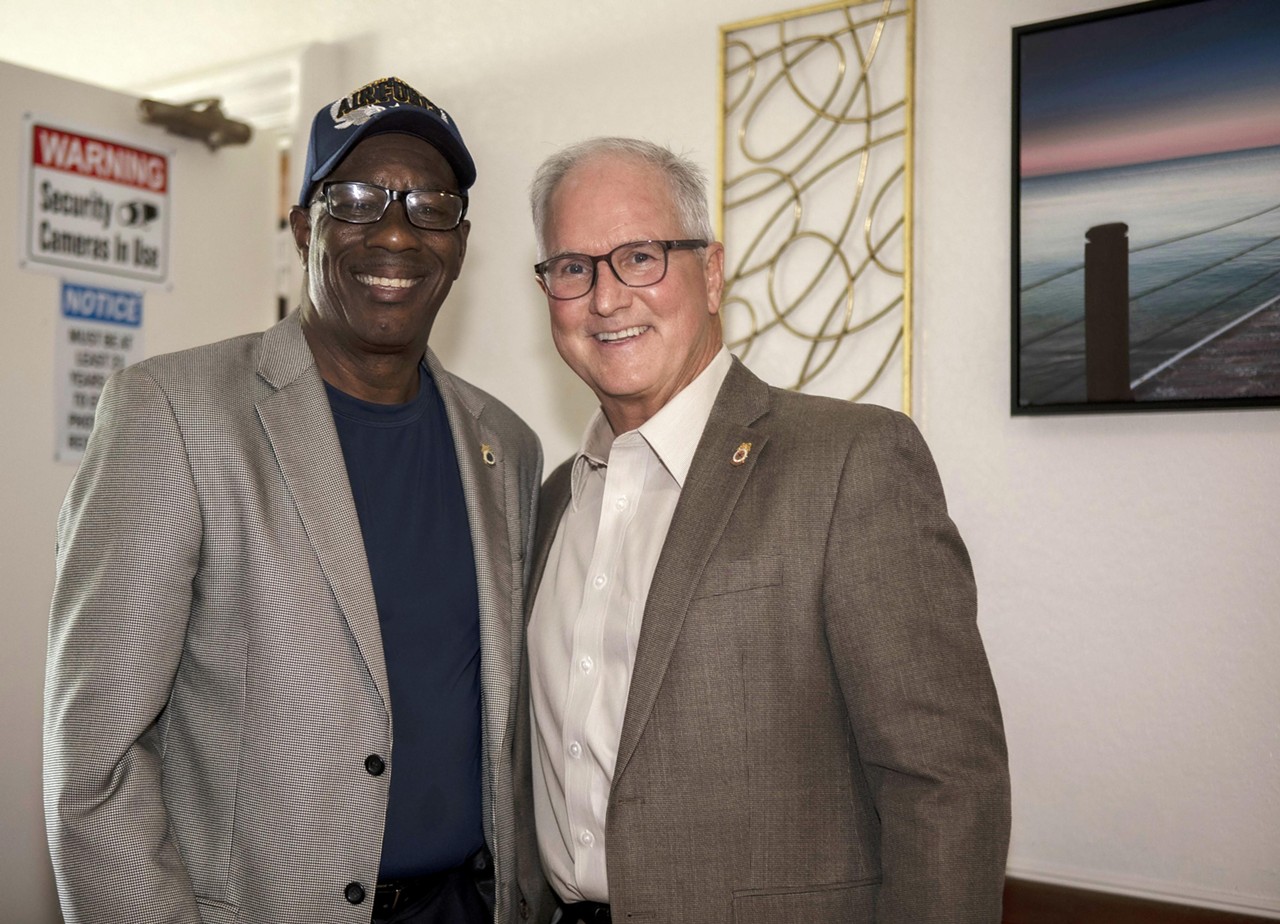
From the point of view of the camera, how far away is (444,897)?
1.59 m

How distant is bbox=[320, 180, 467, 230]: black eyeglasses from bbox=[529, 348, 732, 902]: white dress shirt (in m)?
0.44

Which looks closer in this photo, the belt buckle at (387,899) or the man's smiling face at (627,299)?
the belt buckle at (387,899)

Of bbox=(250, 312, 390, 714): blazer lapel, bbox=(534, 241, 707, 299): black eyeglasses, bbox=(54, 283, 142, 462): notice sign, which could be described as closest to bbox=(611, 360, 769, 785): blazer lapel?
bbox=(534, 241, 707, 299): black eyeglasses

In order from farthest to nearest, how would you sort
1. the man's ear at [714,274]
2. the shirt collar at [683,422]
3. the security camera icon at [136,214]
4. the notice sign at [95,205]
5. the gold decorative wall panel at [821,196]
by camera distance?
1. the security camera icon at [136,214]
2. the notice sign at [95,205]
3. the gold decorative wall panel at [821,196]
4. the man's ear at [714,274]
5. the shirt collar at [683,422]

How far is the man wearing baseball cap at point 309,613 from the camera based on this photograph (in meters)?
1.40

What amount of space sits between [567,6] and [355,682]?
195 centimetres

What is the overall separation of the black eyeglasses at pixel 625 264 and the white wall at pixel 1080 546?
79 centimetres

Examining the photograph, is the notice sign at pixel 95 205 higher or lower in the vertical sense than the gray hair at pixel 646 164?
higher

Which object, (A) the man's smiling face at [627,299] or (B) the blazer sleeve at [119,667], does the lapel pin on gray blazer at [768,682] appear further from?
(B) the blazer sleeve at [119,667]

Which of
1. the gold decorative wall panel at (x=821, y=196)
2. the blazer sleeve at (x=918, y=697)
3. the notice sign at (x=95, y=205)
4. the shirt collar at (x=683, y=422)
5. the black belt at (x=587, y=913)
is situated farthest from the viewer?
the notice sign at (x=95, y=205)

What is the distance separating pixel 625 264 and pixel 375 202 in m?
0.39

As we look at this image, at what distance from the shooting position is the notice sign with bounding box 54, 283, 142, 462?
293 centimetres

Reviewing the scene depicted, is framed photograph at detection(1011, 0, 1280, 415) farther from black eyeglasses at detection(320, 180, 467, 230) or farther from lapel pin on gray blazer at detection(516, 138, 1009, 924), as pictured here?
black eyeglasses at detection(320, 180, 467, 230)

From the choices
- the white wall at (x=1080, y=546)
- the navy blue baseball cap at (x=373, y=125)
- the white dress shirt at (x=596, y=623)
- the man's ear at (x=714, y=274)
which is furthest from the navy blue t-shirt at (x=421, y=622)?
the white wall at (x=1080, y=546)
